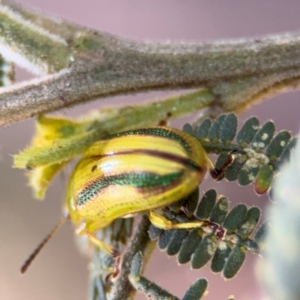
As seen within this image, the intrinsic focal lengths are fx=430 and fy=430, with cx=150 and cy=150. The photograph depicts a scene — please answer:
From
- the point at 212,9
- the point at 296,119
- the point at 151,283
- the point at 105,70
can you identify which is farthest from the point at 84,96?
the point at 212,9

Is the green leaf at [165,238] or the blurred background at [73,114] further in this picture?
the blurred background at [73,114]

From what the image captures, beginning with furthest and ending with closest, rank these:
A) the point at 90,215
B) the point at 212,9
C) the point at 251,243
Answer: the point at 212,9 < the point at 90,215 < the point at 251,243

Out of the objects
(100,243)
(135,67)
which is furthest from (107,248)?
(135,67)

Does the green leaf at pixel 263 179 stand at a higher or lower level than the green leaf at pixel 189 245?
higher

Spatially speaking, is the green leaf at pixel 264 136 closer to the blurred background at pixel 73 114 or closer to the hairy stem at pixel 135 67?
the hairy stem at pixel 135 67

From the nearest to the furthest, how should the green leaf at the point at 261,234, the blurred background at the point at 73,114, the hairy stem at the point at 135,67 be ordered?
the green leaf at the point at 261,234 < the hairy stem at the point at 135,67 < the blurred background at the point at 73,114

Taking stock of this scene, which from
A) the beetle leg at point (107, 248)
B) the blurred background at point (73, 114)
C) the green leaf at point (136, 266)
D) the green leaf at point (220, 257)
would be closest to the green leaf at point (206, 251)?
the green leaf at point (220, 257)

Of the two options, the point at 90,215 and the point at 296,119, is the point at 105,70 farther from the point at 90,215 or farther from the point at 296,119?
the point at 296,119
